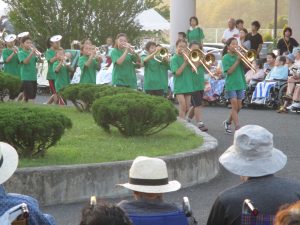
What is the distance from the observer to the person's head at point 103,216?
367 cm

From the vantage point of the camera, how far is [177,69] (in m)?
15.1

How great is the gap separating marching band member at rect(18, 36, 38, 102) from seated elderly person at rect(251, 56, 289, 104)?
18.3 feet

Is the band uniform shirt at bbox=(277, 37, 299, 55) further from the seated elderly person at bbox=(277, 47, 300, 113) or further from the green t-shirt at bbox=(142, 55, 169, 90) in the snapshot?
the green t-shirt at bbox=(142, 55, 169, 90)

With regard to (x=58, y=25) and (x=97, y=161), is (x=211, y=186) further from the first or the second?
(x=58, y=25)

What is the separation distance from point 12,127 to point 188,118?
667 centimetres

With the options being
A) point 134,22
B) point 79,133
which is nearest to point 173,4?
point 134,22

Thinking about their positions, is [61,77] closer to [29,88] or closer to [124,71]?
[29,88]

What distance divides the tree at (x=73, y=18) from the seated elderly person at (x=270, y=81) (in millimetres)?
8341

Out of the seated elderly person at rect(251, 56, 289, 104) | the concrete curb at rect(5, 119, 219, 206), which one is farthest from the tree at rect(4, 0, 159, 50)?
the concrete curb at rect(5, 119, 219, 206)

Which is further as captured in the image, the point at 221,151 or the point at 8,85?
the point at 8,85

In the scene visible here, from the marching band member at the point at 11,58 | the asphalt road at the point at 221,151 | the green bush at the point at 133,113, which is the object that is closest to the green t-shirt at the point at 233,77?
the asphalt road at the point at 221,151

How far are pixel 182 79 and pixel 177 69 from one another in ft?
0.67

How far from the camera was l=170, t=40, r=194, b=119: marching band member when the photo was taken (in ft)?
49.6

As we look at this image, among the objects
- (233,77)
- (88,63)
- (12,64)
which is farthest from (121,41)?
(12,64)
